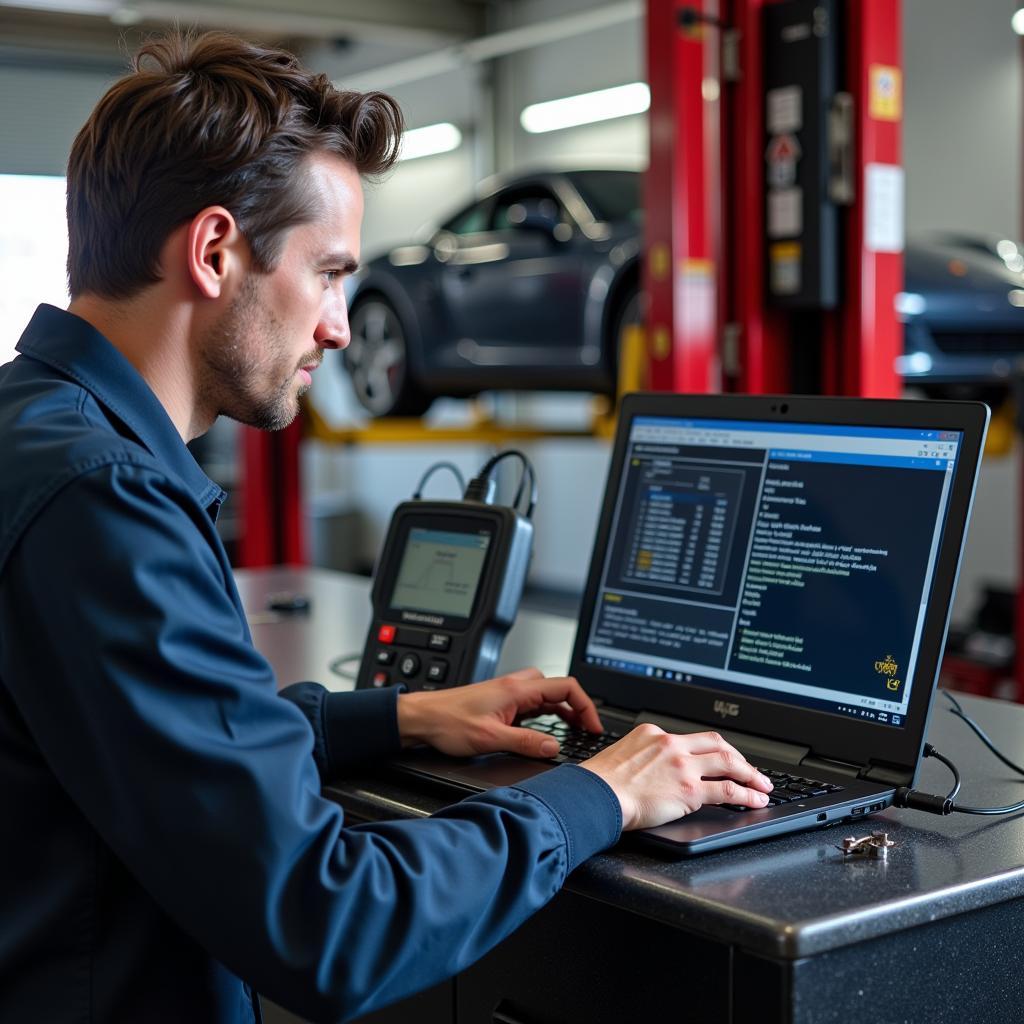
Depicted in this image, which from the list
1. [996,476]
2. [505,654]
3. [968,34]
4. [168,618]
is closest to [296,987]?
[168,618]

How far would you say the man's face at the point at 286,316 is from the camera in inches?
45.0

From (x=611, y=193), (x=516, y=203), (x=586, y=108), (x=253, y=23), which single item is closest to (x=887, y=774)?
(x=611, y=193)

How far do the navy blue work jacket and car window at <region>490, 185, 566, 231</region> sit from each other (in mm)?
4901

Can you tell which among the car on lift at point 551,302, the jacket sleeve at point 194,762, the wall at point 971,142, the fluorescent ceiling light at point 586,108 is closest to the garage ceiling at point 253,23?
the fluorescent ceiling light at point 586,108

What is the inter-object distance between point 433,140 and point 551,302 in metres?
5.61

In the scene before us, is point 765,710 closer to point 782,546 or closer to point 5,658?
point 782,546

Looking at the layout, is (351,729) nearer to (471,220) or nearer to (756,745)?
(756,745)

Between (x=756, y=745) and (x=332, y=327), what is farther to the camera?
(x=756, y=745)

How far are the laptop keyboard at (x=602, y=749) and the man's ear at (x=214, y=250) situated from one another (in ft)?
1.80

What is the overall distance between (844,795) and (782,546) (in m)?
0.28

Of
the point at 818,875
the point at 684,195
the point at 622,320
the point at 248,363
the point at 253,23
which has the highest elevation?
the point at 253,23

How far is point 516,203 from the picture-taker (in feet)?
20.1

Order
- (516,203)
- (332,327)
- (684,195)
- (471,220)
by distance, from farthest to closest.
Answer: (471,220), (516,203), (684,195), (332,327)

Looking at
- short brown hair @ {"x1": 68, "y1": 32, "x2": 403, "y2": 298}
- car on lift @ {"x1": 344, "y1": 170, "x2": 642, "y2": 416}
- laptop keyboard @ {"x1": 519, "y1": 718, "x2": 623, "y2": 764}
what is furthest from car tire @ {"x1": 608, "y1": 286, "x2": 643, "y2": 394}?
short brown hair @ {"x1": 68, "y1": 32, "x2": 403, "y2": 298}
